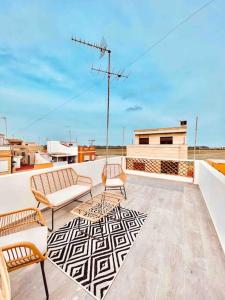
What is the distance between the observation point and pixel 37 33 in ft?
26.2

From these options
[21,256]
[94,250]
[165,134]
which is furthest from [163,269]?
[165,134]

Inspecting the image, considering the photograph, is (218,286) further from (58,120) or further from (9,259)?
(58,120)

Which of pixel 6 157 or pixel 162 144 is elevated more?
pixel 162 144

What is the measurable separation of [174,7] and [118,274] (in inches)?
246

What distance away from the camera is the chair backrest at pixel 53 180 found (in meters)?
2.59

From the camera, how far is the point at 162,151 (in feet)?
38.3

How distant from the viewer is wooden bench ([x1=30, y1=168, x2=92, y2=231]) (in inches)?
91.7

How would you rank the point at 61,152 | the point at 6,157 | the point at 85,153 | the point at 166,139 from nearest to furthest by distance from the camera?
1. the point at 6,157
2. the point at 166,139
3. the point at 85,153
4. the point at 61,152

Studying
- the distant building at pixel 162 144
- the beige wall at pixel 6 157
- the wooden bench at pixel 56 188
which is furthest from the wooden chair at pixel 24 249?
the beige wall at pixel 6 157

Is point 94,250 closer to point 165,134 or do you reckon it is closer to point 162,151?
point 162,151

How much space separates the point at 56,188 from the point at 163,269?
7.42ft

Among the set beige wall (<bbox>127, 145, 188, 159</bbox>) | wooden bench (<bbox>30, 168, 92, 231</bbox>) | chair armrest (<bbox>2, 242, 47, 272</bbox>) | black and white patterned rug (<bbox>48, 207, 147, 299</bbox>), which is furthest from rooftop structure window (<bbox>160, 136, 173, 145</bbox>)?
chair armrest (<bbox>2, 242, 47, 272</bbox>)

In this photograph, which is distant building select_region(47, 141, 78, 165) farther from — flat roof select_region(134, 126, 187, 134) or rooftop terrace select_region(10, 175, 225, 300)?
rooftop terrace select_region(10, 175, 225, 300)

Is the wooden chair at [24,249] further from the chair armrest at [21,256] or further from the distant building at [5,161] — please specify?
the distant building at [5,161]
